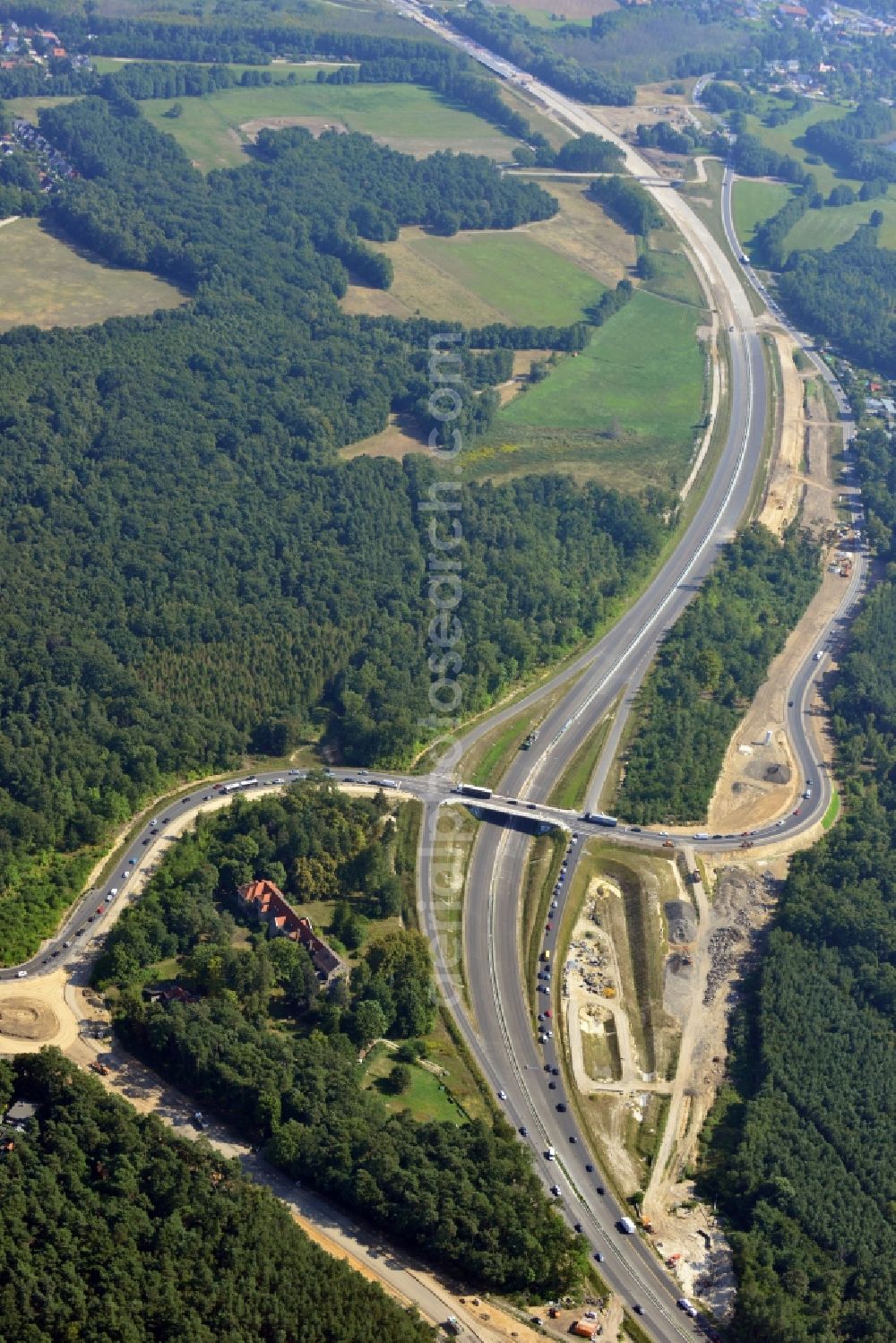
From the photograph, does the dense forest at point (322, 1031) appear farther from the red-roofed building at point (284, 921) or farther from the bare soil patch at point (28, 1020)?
the bare soil patch at point (28, 1020)

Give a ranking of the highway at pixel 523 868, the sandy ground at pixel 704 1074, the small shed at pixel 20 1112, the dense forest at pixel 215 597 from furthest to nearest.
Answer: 1. the dense forest at pixel 215 597
2. the highway at pixel 523 868
3. the sandy ground at pixel 704 1074
4. the small shed at pixel 20 1112

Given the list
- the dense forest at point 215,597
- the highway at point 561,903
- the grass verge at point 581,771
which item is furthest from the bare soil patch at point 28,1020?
the grass verge at point 581,771

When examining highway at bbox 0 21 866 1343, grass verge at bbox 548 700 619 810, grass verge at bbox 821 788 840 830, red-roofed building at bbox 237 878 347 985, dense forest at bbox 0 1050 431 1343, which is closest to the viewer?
dense forest at bbox 0 1050 431 1343

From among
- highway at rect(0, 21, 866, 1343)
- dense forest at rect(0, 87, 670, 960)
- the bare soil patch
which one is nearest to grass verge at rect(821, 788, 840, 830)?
highway at rect(0, 21, 866, 1343)

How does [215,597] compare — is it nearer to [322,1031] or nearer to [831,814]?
[322,1031]

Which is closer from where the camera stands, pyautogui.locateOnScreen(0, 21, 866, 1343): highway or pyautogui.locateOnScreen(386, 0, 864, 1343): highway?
pyautogui.locateOnScreen(386, 0, 864, 1343): highway

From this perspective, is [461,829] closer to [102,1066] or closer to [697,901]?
[697,901]

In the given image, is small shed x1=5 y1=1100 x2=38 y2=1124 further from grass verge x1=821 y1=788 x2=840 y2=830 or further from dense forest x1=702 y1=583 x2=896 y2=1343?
grass verge x1=821 y1=788 x2=840 y2=830
